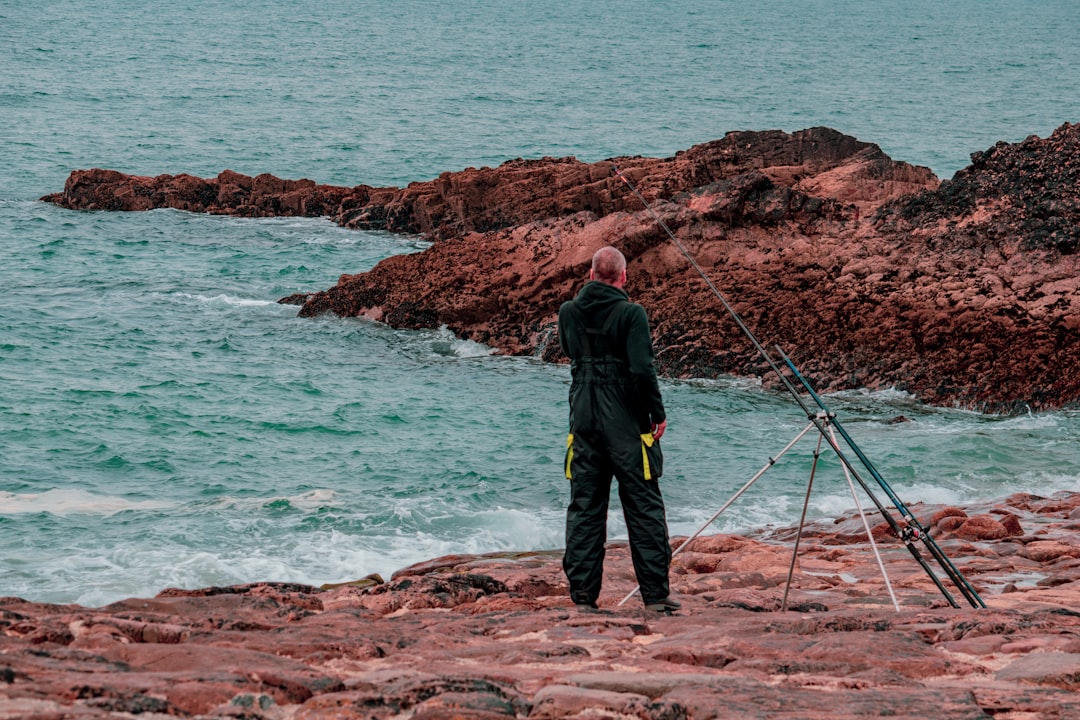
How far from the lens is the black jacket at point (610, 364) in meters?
5.90

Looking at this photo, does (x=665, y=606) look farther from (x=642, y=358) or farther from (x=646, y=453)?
(x=642, y=358)

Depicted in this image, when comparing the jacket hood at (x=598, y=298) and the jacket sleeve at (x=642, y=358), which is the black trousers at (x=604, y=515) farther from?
the jacket hood at (x=598, y=298)

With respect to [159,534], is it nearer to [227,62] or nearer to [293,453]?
[293,453]

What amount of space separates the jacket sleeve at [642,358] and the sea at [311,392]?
93cm

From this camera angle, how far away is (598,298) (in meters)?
6.04

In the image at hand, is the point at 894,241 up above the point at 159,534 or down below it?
above

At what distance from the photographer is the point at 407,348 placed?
18.2 m

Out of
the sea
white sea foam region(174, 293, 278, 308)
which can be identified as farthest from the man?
white sea foam region(174, 293, 278, 308)

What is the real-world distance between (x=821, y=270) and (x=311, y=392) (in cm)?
700

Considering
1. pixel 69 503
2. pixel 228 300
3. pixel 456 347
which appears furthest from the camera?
pixel 228 300

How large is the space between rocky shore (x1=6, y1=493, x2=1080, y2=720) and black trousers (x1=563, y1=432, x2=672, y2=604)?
204 mm

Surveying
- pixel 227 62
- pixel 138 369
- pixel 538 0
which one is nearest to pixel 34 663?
pixel 138 369

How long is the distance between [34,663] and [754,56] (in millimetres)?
82651

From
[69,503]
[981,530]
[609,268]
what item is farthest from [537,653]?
[69,503]
